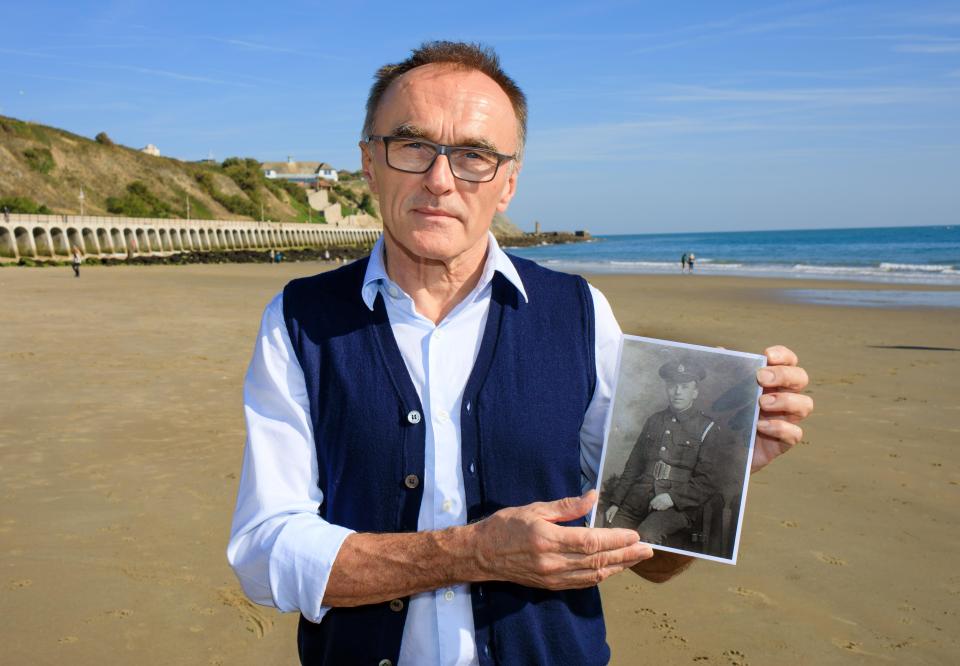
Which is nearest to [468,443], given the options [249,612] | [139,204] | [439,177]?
[439,177]

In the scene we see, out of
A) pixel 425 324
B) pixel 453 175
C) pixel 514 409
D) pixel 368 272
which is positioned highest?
pixel 453 175

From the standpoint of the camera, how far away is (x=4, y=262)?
140ft

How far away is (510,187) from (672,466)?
0.82m

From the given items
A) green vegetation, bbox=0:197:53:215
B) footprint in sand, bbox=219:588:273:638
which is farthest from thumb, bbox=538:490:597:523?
green vegetation, bbox=0:197:53:215

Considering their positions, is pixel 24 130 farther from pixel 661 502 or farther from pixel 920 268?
pixel 661 502

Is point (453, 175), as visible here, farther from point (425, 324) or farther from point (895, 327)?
point (895, 327)

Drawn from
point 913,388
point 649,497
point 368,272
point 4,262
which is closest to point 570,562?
point 649,497

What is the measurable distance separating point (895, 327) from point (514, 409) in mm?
17434

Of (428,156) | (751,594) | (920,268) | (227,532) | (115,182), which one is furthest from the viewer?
(115,182)

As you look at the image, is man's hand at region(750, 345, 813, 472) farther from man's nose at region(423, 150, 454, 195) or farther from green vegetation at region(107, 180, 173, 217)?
green vegetation at region(107, 180, 173, 217)

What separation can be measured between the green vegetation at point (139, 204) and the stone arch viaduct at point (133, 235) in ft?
27.5

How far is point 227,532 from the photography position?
5.45m

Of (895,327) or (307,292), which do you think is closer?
(307,292)

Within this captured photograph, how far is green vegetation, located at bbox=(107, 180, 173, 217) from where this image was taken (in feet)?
261
